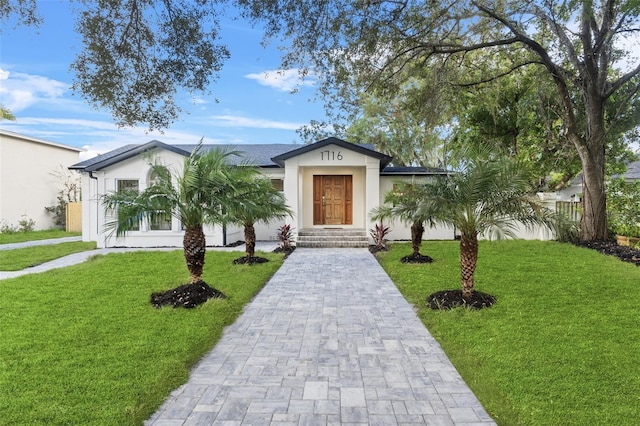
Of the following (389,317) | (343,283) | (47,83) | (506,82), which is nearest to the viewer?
(47,83)

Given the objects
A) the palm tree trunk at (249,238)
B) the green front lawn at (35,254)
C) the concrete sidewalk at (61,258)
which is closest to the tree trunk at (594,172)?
the concrete sidewalk at (61,258)

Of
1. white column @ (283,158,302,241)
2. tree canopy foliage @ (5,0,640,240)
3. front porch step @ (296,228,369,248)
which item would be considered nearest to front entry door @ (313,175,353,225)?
front porch step @ (296,228,369,248)

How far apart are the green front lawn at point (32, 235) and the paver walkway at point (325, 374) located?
14.6m

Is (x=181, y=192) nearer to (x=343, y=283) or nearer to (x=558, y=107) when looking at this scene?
(x=343, y=283)

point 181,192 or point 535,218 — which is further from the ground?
point 181,192

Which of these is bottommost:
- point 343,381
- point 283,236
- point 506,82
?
point 343,381

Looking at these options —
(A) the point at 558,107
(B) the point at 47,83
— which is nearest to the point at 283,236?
(B) the point at 47,83

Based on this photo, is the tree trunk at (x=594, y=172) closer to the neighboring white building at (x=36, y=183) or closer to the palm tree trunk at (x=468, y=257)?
the palm tree trunk at (x=468, y=257)

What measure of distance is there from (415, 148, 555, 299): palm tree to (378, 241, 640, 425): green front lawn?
1.17 meters

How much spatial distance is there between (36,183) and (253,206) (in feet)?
57.0

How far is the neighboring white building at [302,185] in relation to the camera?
13.8 m

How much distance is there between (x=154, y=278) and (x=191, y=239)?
249 cm

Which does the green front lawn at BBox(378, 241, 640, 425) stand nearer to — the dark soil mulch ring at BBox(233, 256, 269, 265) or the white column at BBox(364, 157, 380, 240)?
the dark soil mulch ring at BBox(233, 256, 269, 265)

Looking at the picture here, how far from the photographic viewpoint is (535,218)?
5.85 m
